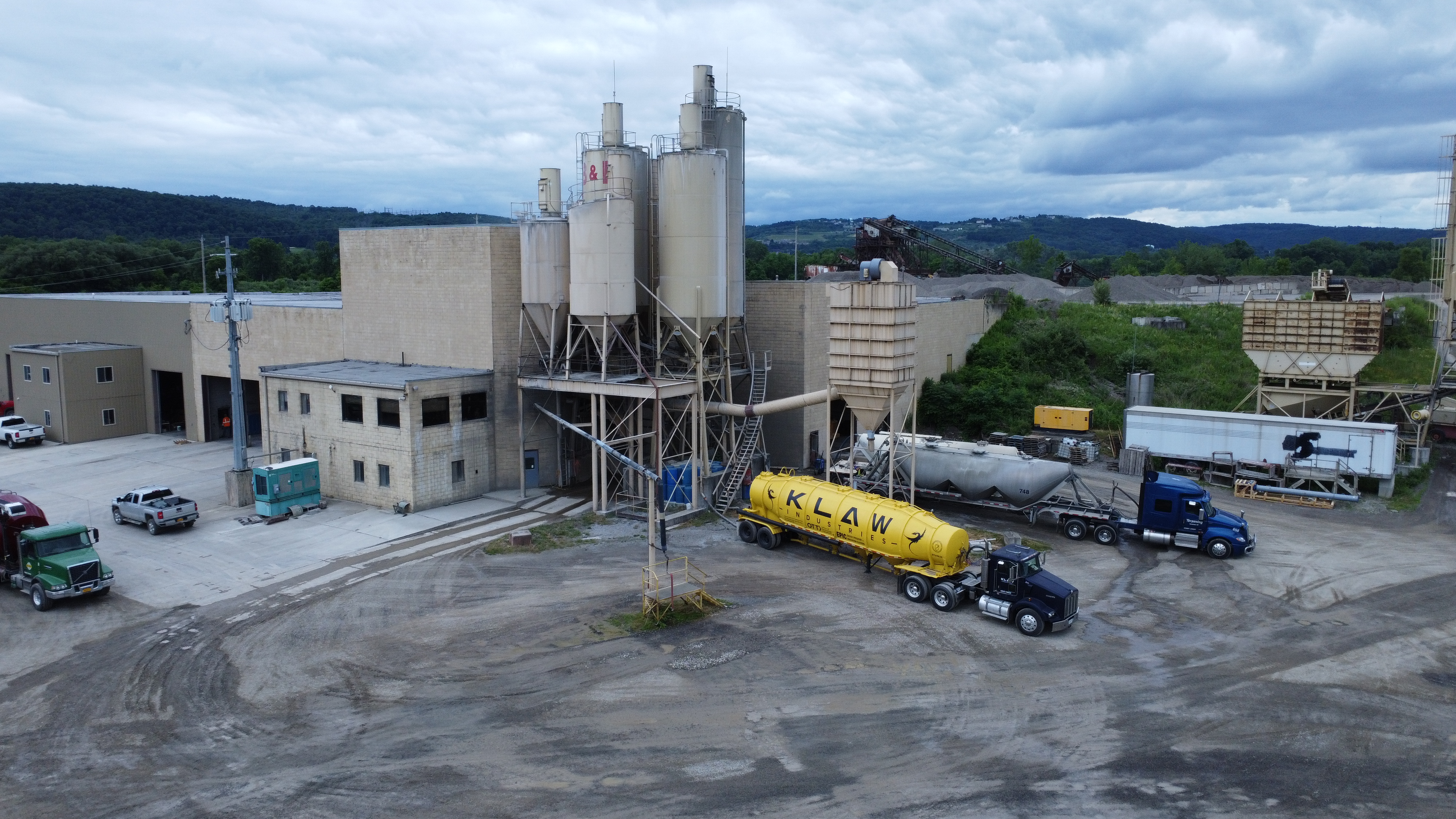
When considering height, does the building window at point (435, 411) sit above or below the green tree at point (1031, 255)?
below

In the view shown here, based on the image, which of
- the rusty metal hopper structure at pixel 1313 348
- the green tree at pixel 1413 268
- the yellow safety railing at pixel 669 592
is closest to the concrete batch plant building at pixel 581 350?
the yellow safety railing at pixel 669 592

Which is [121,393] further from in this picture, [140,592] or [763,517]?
[763,517]

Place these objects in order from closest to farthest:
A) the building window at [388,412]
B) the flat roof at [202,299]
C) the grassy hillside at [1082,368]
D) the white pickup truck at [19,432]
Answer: the building window at [388,412] < the white pickup truck at [19,432] < the flat roof at [202,299] < the grassy hillside at [1082,368]

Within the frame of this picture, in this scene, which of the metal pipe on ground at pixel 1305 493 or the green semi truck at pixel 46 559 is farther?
the metal pipe on ground at pixel 1305 493

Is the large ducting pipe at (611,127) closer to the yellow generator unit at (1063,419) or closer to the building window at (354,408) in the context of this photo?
the building window at (354,408)

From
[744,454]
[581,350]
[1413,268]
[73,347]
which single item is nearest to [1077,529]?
[744,454]

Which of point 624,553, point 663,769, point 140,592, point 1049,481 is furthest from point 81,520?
point 1049,481

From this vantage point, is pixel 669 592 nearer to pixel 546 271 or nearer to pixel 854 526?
pixel 854 526
